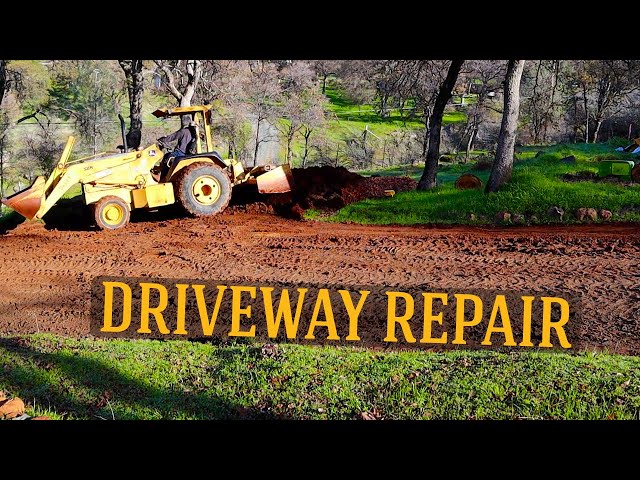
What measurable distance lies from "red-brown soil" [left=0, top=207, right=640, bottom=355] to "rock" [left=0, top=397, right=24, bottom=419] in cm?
190

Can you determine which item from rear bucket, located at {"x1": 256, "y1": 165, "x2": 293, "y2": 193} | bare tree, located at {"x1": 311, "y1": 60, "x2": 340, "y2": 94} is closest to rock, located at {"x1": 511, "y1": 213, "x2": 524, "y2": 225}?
rear bucket, located at {"x1": 256, "y1": 165, "x2": 293, "y2": 193}

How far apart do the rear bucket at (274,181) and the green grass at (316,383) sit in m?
5.73

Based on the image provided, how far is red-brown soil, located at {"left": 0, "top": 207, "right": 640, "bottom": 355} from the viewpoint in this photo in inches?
271

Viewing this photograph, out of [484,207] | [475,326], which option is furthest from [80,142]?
[475,326]

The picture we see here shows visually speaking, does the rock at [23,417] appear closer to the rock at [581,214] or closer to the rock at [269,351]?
the rock at [269,351]

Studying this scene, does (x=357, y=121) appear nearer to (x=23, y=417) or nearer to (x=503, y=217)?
(x=503, y=217)

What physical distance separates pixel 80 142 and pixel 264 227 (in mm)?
14048

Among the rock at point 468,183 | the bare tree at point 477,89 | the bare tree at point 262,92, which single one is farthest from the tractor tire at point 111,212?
the bare tree at point 477,89

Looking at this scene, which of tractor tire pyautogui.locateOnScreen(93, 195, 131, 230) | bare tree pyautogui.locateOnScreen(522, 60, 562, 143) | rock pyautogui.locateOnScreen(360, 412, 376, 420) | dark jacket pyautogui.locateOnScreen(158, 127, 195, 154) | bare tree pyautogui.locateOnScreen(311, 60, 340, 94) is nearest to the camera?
rock pyautogui.locateOnScreen(360, 412, 376, 420)

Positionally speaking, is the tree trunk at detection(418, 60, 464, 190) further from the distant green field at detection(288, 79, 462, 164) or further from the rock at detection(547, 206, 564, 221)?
the distant green field at detection(288, 79, 462, 164)

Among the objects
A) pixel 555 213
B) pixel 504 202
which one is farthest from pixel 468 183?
pixel 555 213

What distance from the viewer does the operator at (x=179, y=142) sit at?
10438 millimetres

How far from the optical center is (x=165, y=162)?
34.4 ft
